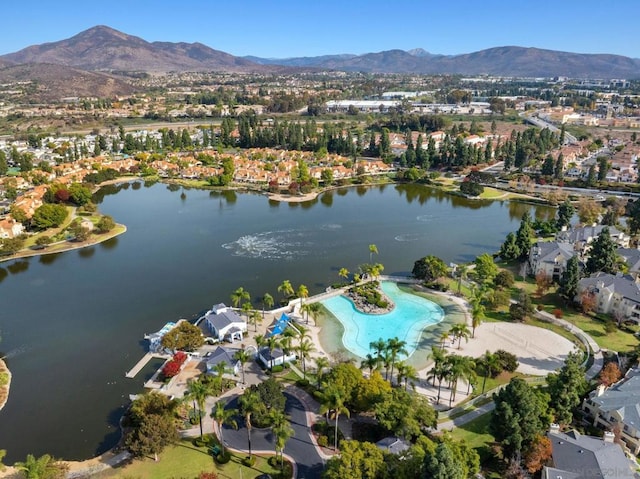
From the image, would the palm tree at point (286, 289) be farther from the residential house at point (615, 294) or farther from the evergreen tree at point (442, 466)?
the residential house at point (615, 294)

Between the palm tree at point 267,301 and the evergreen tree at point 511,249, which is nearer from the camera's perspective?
the palm tree at point 267,301

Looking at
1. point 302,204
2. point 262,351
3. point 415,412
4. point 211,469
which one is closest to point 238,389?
point 262,351

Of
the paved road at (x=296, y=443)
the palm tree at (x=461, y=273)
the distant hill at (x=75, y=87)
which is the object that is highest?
the distant hill at (x=75, y=87)

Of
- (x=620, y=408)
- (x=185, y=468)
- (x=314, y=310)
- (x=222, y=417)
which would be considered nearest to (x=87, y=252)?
(x=314, y=310)

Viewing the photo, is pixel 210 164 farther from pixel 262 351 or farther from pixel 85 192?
pixel 262 351

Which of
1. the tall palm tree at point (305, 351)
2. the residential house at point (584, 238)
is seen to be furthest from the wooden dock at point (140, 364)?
the residential house at point (584, 238)

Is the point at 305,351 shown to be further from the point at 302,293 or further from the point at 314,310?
the point at 302,293
